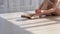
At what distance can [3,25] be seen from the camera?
1169mm

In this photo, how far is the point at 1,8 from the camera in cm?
224

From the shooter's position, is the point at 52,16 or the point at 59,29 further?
the point at 52,16

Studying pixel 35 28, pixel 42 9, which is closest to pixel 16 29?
pixel 35 28

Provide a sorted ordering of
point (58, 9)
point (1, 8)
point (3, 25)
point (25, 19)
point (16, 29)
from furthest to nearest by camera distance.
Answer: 1. point (1, 8)
2. point (58, 9)
3. point (25, 19)
4. point (3, 25)
5. point (16, 29)

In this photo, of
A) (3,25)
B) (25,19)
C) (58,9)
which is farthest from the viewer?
(58,9)

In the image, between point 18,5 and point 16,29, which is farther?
point 18,5

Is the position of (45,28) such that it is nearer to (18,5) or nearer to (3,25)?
(3,25)

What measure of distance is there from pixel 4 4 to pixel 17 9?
0.22 m

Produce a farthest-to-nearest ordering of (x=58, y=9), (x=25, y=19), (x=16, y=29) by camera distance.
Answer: (x=58, y=9) → (x=25, y=19) → (x=16, y=29)

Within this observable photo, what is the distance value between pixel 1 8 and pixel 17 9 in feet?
0.83

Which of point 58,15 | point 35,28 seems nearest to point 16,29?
point 35,28

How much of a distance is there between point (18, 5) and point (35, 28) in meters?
1.29

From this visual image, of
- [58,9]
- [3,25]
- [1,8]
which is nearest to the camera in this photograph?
[3,25]

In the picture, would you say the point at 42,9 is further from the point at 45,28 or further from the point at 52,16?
the point at 45,28
